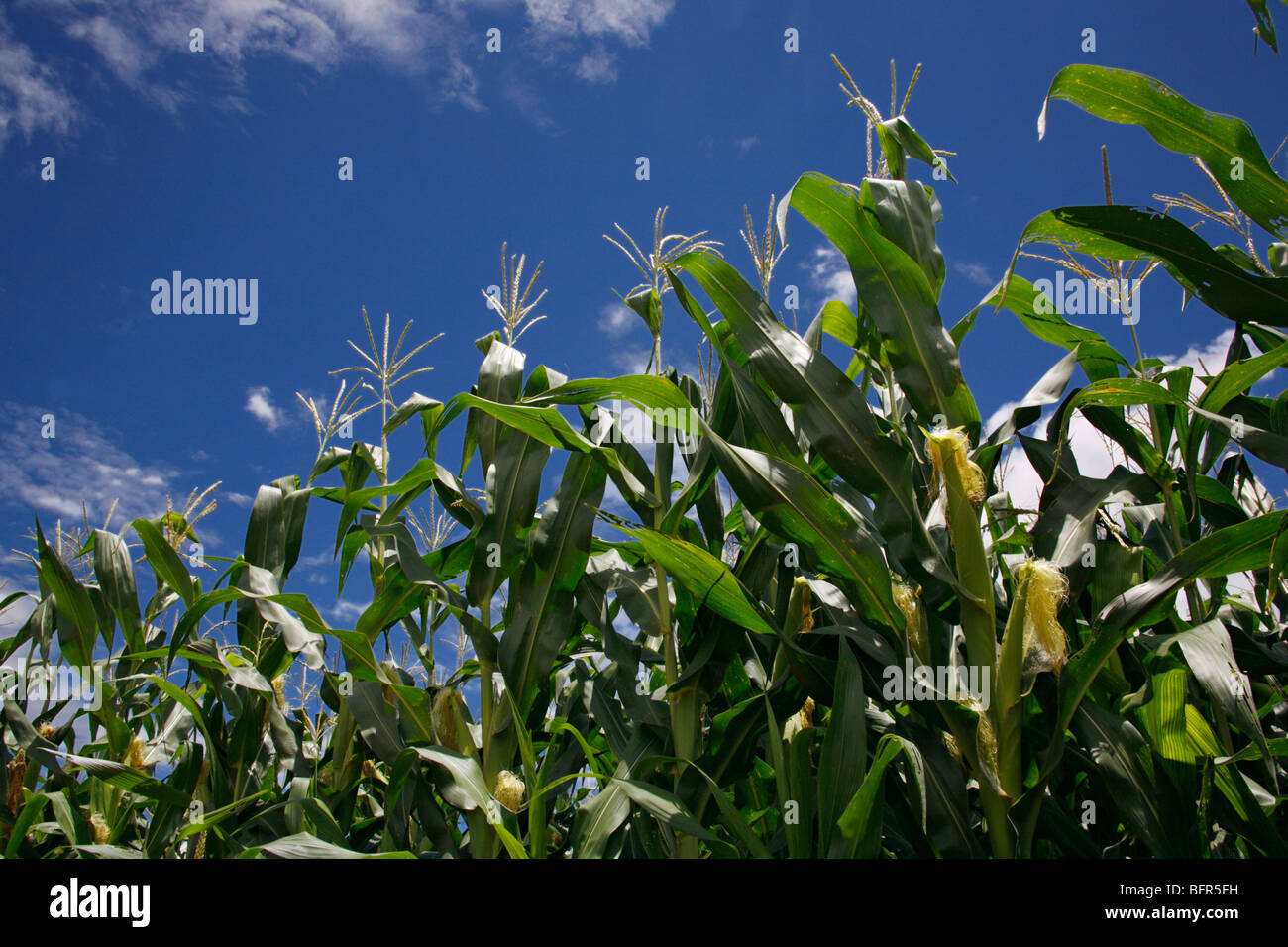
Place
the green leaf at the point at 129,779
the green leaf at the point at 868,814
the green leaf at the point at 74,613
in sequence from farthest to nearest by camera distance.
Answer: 1. the green leaf at the point at 74,613
2. the green leaf at the point at 129,779
3. the green leaf at the point at 868,814

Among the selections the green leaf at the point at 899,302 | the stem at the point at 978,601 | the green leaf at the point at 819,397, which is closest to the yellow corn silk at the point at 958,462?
the stem at the point at 978,601

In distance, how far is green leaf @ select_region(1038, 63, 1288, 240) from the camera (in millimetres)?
1616

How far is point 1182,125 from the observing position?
166 centimetres

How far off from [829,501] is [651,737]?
791mm

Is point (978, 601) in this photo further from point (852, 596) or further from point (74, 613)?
point (74, 613)

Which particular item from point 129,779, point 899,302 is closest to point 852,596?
point 899,302

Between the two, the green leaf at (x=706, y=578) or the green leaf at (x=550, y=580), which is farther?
the green leaf at (x=550, y=580)

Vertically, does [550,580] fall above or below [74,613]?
below

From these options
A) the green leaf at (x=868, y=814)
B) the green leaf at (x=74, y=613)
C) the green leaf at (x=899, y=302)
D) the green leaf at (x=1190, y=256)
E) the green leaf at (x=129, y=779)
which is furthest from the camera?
the green leaf at (x=74, y=613)

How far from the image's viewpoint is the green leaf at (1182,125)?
162 centimetres

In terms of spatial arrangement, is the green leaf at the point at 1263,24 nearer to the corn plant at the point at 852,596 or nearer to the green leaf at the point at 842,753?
the corn plant at the point at 852,596
